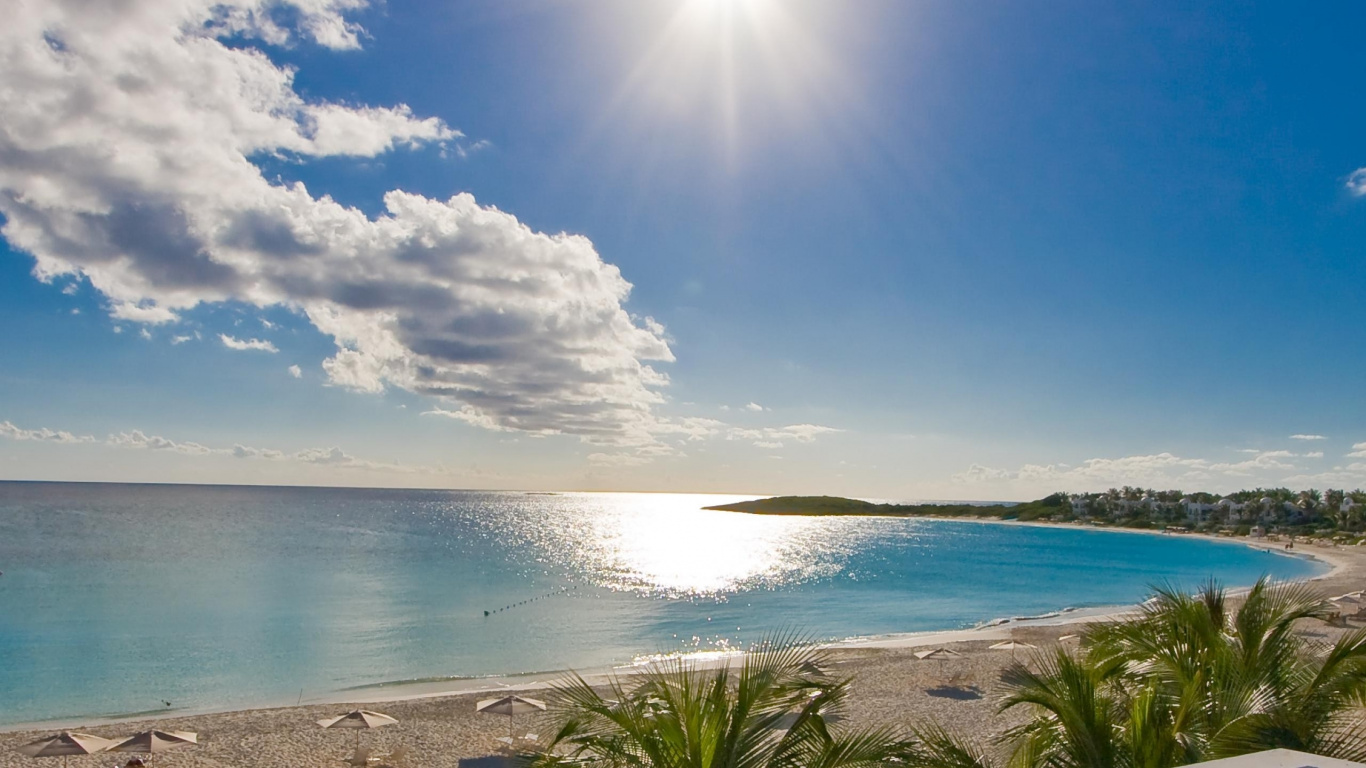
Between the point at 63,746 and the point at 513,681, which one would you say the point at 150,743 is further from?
the point at 513,681

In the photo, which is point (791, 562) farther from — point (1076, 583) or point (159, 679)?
point (159, 679)

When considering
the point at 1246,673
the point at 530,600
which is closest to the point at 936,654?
the point at 1246,673

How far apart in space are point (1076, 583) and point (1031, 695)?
6428cm

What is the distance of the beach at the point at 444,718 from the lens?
16.0 metres

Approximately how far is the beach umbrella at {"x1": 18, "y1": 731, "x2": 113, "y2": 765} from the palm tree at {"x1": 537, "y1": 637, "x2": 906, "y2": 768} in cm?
1415

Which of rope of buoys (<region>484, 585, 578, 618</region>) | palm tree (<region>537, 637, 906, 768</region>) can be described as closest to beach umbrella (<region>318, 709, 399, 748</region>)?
palm tree (<region>537, 637, 906, 768</region>)

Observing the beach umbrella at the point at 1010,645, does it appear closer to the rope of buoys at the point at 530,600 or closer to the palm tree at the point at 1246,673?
the palm tree at the point at 1246,673

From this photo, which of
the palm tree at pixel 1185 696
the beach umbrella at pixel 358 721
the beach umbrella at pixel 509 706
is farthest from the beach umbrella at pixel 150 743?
the palm tree at pixel 1185 696

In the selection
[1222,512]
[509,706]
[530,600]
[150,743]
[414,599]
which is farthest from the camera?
[1222,512]

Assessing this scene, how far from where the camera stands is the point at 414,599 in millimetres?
44594

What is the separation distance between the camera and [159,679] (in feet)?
83.5

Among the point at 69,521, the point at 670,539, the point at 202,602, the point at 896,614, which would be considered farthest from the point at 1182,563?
the point at 69,521

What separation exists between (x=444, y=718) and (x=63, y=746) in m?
7.85

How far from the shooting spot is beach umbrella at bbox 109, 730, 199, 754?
13.9 m
